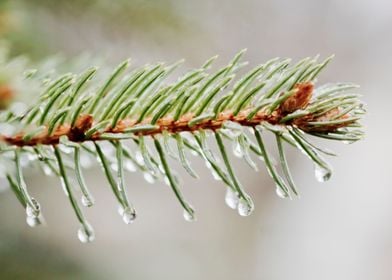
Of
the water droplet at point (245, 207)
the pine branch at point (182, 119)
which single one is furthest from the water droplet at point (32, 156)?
the water droplet at point (245, 207)

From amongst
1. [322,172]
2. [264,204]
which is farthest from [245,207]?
[264,204]

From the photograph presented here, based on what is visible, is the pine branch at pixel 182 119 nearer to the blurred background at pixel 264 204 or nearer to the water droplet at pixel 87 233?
the water droplet at pixel 87 233

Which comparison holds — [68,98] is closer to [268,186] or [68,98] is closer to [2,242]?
[2,242]

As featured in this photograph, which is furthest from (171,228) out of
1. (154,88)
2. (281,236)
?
(154,88)

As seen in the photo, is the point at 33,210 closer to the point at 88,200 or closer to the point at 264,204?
the point at 88,200

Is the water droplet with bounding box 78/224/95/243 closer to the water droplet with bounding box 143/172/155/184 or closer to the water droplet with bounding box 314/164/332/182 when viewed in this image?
the water droplet with bounding box 143/172/155/184
